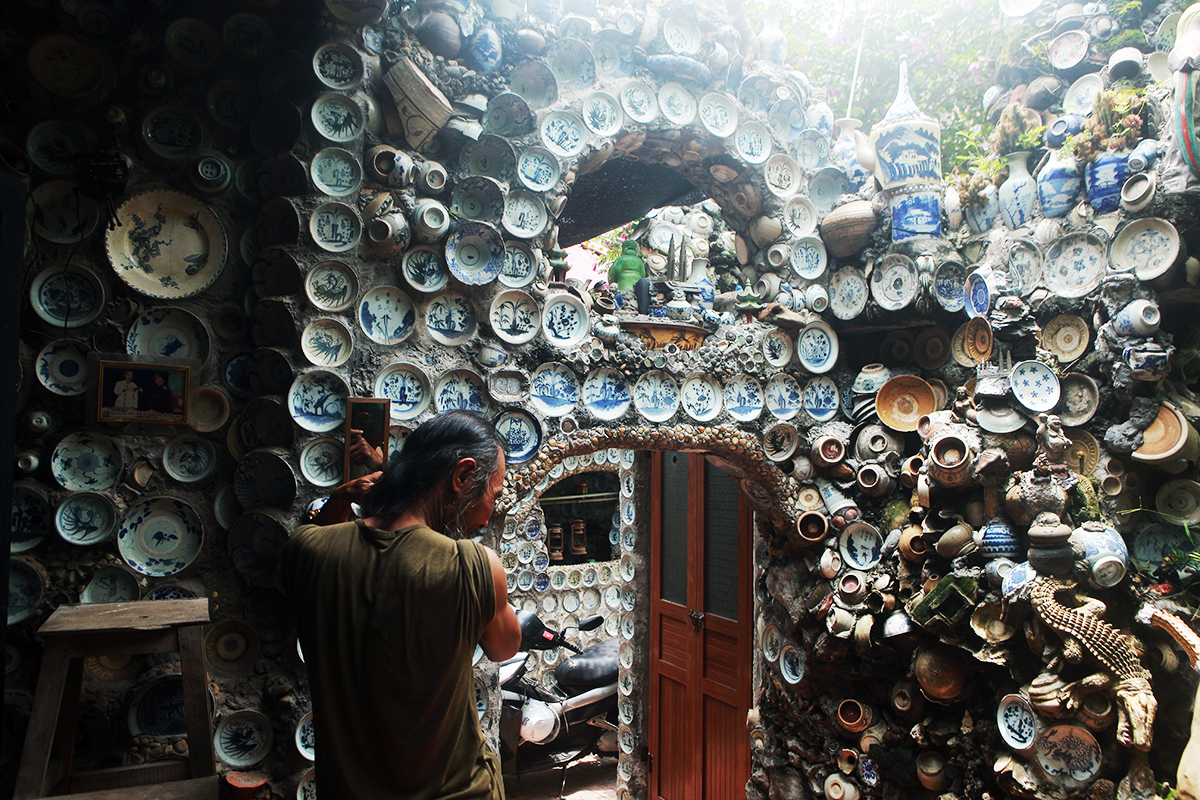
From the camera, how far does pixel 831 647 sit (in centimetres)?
350

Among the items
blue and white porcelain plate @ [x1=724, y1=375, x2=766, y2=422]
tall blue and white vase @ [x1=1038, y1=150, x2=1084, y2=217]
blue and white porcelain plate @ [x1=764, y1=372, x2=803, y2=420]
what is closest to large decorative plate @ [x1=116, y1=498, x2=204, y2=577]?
blue and white porcelain plate @ [x1=724, y1=375, x2=766, y2=422]

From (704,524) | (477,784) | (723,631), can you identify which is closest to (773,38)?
(704,524)

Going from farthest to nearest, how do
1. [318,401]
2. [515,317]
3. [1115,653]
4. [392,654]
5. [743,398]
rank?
[743,398], [515,317], [318,401], [1115,653], [392,654]

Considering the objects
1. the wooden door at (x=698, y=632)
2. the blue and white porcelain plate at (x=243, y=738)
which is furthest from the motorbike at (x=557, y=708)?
the blue and white porcelain plate at (x=243, y=738)

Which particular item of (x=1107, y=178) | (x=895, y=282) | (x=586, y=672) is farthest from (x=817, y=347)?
(x=586, y=672)

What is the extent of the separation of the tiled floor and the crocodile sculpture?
4.02 metres

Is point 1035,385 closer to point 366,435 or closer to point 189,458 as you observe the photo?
point 366,435

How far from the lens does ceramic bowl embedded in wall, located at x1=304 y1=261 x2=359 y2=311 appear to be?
2707 millimetres

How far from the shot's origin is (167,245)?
8.66ft

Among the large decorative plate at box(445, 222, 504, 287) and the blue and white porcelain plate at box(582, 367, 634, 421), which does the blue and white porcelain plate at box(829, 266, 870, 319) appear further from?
→ the large decorative plate at box(445, 222, 504, 287)

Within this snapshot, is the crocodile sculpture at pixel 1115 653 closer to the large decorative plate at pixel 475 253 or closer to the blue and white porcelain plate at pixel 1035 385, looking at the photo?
the blue and white porcelain plate at pixel 1035 385

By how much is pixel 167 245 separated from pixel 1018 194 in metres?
3.85

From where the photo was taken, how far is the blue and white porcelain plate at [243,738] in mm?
2566

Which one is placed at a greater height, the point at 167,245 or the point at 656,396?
the point at 167,245
